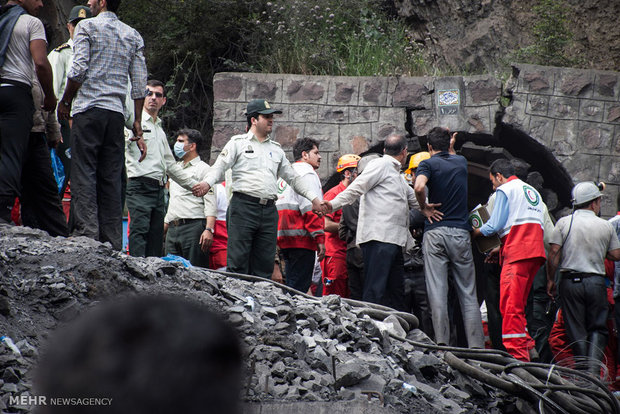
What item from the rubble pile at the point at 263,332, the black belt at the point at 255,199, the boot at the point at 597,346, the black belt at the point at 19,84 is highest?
the black belt at the point at 19,84

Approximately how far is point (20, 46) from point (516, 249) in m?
4.09

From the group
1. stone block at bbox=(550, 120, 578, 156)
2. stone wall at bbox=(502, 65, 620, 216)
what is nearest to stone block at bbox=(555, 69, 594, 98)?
stone wall at bbox=(502, 65, 620, 216)

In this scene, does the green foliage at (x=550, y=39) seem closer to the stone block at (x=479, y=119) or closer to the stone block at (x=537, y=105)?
the stone block at (x=537, y=105)

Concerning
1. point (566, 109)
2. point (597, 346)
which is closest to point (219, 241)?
point (597, 346)

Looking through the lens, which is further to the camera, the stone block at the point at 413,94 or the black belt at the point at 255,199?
the stone block at the point at 413,94

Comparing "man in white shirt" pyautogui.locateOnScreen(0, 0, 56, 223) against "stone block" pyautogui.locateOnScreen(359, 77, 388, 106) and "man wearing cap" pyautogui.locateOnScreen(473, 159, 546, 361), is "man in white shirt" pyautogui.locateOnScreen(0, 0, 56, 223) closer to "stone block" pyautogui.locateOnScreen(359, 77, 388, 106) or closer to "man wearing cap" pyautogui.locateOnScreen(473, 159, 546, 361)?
"man wearing cap" pyautogui.locateOnScreen(473, 159, 546, 361)

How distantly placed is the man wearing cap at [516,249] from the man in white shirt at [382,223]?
0.75m

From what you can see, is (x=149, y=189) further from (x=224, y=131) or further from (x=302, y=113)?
(x=302, y=113)

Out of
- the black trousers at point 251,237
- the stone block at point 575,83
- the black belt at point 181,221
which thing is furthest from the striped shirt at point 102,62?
the stone block at point 575,83

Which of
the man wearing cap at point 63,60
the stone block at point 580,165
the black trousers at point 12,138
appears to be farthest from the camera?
the stone block at point 580,165

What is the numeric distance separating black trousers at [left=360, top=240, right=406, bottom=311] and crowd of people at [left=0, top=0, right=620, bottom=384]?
0.5 inches

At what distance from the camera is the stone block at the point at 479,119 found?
30.4ft

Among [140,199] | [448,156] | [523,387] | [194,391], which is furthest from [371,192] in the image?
[194,391]

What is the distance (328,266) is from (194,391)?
20.5 ft
